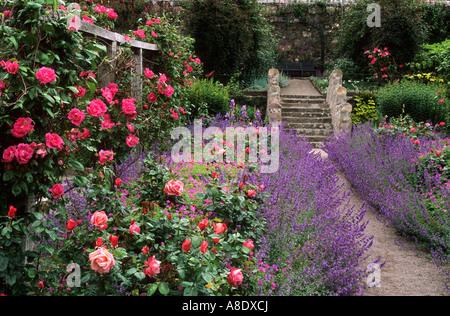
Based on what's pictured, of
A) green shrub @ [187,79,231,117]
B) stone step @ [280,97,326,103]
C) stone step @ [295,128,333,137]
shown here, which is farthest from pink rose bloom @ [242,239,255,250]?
stone step @ [280,97,326,103]

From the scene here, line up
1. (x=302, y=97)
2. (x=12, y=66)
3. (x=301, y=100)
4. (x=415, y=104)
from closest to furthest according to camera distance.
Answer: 1. (x=12, y=66)
2. (x=415, y=104)
3. (x=301, y=100)
4. (x=302, y=97)

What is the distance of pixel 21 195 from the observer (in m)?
2.28

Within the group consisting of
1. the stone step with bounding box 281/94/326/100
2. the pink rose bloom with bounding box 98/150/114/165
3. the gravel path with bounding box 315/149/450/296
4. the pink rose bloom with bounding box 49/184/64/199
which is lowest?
the gravel path with bounding box 315/149/450/296

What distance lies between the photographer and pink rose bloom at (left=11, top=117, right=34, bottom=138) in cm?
205

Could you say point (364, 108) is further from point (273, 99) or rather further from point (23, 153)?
point (23, 153)

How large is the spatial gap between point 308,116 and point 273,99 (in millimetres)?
1107

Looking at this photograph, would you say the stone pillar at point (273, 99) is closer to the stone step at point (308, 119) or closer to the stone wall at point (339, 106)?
the stone step at point (308, 119)

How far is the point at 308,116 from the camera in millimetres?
9820

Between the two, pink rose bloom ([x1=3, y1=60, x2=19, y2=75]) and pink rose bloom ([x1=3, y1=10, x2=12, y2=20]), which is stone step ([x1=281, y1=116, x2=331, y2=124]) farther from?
pink rose bloom ([x1=3, y1=60, x2=19, y2=75])

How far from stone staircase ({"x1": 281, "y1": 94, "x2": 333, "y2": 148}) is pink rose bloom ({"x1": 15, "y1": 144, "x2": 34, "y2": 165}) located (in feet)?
24.0

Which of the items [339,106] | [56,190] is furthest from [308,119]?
[56,190]

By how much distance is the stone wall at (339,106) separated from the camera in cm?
888

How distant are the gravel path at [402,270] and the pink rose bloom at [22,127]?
7.53ft

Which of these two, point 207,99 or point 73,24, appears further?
point 207,99
